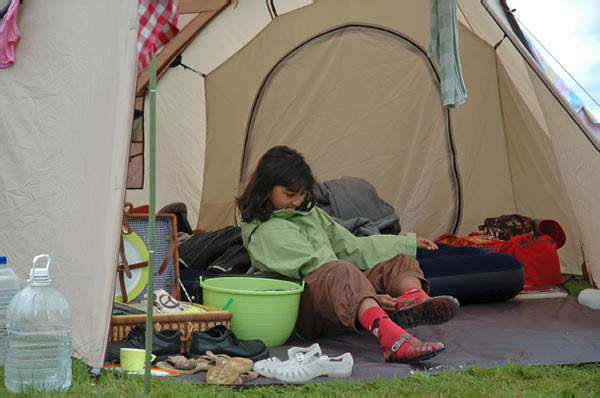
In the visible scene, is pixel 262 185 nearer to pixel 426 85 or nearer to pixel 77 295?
pixel 77 295

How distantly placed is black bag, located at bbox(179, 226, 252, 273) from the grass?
1.28m

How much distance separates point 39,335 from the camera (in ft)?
7.07

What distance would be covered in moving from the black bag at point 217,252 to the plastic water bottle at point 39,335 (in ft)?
4.18

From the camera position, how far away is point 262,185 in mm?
3109

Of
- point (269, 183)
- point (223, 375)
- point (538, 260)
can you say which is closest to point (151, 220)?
point (223, 375)

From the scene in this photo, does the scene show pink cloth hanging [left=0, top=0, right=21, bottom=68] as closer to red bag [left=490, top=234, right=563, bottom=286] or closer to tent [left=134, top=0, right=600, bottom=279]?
tent [left=134, top=0, right=600, bottom=279]

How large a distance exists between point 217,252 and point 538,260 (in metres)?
1.97

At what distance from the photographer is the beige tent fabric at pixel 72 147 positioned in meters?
2.32

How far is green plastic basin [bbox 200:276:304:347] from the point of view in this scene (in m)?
2.61

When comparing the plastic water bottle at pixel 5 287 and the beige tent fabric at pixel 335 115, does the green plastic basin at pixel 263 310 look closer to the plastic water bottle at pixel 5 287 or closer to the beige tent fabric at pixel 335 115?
the plastic water bottle at pixel 5 287

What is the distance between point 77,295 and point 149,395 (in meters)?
0.72

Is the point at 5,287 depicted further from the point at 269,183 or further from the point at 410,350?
the point at 410,350

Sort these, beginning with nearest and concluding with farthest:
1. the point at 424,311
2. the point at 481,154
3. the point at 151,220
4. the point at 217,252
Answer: the point at 151,220 → the point at 424,311 → the point at 217,252 → the point at 481,154

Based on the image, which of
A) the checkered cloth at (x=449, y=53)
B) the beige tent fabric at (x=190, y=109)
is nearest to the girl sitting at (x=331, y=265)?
the checkered cloth at (x=449, y=53)
